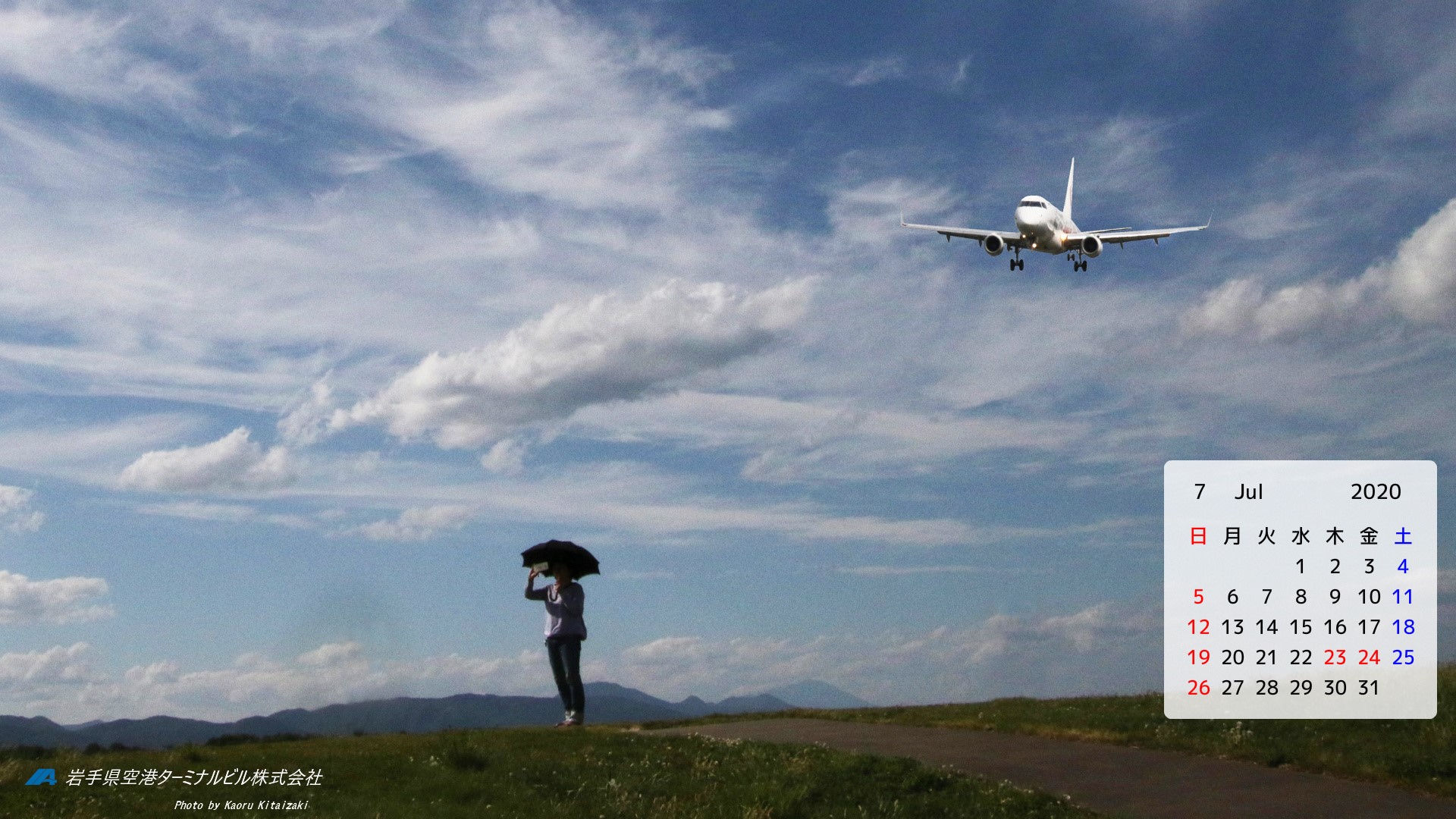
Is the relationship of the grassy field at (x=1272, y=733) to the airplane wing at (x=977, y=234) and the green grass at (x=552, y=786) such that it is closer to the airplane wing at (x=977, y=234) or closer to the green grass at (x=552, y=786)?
the green grass at (x=552, y=786)

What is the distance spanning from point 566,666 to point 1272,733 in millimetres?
10878

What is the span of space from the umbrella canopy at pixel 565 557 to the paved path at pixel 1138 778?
10.1 ft

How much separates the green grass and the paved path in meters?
1.05

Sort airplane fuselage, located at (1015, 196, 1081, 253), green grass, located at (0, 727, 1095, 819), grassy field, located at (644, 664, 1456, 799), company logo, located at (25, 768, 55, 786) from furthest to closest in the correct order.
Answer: airplane fuselage, located at (1015, 196, 1081, 253), grassy field, located at (644, 664, 1456, 799), company logo, located at (25, 768, 55, 786), green grass, located at (0, 727, 1095, 819)

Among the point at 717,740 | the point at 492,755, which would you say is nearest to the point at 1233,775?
the point at 717,740

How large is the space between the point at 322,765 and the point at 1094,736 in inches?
420

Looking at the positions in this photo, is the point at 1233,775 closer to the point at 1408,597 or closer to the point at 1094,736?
the point at 1094,736

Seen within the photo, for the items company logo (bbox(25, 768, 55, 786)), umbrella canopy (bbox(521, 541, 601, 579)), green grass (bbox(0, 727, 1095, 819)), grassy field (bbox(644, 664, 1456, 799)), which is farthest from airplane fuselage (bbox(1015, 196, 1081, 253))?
company logo (bbox(25, 768, 55, 786))

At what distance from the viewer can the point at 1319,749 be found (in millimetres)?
15617

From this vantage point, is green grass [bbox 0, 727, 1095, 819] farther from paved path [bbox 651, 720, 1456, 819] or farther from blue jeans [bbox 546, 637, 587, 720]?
blue jeans [bbox 546, 637, 587, 720]

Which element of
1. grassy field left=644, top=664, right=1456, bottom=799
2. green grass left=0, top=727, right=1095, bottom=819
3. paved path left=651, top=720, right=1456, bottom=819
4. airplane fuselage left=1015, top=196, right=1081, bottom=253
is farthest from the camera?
airplane fuselage left=1015, top=196, right=1081, bottom=253

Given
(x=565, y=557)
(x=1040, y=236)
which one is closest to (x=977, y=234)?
(x=1040, y=236)

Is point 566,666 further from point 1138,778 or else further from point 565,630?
point 1138,778

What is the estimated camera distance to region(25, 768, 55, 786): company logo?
13.5m
